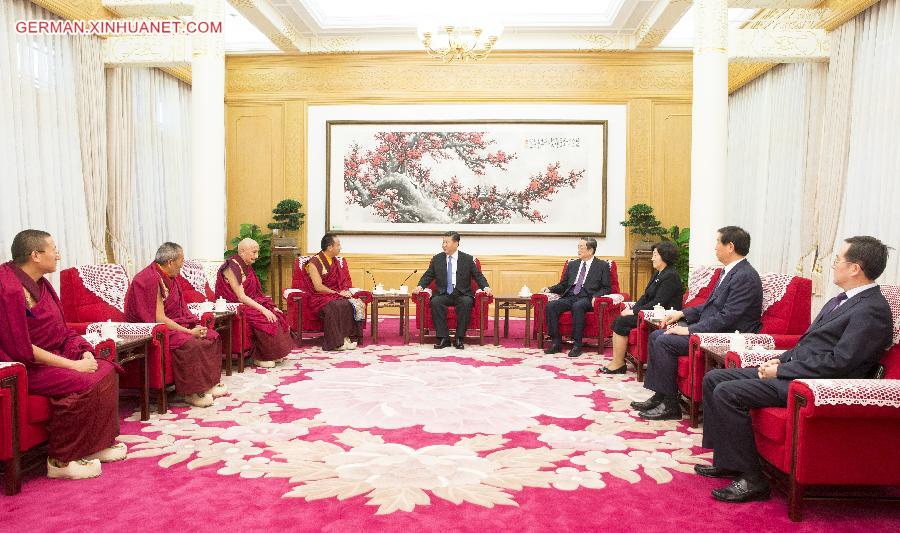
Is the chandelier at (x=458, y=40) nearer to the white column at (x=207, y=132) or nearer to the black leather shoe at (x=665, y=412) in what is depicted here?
the white column at (x=207, y=132)

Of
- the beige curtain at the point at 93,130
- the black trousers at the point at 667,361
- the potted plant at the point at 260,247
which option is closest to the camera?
the black trousers at the point at 667,361

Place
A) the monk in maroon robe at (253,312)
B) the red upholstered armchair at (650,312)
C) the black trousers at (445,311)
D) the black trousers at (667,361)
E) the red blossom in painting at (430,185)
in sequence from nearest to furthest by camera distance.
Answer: the black trousers at (667,361) < the red upholstered armchair at (650,312) < the monk in maroon robe at (253,312) < the black trousers at (445,311) < the red blossom in painting at (430,185)

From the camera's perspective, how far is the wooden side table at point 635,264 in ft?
30.9

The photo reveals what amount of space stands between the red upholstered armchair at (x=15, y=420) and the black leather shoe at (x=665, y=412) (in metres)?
3.70

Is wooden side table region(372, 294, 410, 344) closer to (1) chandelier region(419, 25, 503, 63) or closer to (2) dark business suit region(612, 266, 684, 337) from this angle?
(2) dark business suit region(612, 266, 684, 337)

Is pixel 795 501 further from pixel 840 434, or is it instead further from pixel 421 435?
pixel 421 435

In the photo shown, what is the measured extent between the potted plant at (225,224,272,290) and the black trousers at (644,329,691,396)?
6.85 metres

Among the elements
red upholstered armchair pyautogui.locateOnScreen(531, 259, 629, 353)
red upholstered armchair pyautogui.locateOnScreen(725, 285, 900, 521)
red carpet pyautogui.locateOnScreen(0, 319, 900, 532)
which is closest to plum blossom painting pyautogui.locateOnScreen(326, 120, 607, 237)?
red upholstered armchair pyautogui.locateOnScreen(531, 259, 629, 353)

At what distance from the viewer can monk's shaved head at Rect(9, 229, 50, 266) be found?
324 centimetres

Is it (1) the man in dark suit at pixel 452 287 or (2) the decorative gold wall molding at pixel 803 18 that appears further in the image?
(1) the man in dark suit at pixel 452 287

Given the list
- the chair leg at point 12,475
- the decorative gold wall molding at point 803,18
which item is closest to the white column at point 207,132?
the chair leg at point 12,475

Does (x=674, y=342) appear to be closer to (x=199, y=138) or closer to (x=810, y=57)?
(x=810, y=57)

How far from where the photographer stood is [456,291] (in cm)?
771

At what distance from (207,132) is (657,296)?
5370 mm
